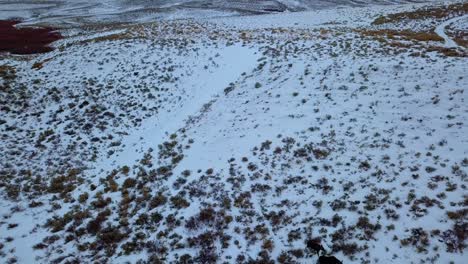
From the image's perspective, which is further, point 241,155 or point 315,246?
Result: point 241,155

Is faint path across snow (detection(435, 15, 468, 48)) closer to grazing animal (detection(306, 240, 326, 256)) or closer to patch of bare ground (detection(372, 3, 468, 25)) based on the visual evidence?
patch of bare ground (detection(372, 3, 468, 25))

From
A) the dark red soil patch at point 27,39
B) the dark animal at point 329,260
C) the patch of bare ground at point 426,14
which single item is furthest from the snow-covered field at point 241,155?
the patch of bare ground at point 426,14

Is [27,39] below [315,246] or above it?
above

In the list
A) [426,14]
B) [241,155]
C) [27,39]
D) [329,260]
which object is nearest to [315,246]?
[329,260]

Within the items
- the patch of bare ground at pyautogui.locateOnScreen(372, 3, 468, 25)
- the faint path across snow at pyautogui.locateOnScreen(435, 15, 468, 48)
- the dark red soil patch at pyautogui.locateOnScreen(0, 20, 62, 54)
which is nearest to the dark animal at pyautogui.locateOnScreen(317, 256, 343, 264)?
the faint path across snow at pyautogui.locateOnScreen(435, 15, 468, 48)

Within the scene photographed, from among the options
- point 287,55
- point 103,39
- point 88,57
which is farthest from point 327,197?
point 103,39

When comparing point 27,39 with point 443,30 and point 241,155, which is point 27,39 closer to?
point 241,155
